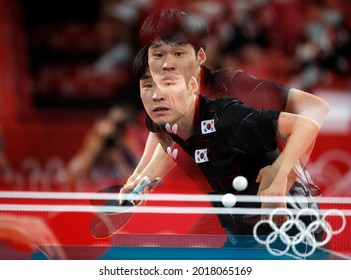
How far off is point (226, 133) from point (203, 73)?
0.77 feet

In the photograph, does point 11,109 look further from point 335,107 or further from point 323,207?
point 323,207

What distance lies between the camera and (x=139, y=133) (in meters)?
4.19

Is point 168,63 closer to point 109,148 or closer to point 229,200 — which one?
point 229,200

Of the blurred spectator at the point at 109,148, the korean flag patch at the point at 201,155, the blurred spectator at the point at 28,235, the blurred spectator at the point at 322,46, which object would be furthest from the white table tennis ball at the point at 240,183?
the blurred spectator at the point at 322,46

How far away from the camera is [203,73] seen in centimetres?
299

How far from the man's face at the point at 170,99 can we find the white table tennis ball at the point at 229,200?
334 mm

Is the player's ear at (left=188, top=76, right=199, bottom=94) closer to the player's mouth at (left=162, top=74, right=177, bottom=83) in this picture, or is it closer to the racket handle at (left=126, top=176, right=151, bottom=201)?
the player's mouth at (left=162, top=74, right=177, bottom=83)

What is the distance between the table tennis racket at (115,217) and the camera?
310cm

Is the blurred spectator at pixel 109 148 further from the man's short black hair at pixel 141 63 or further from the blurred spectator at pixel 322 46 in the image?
the man's short black hair at pixel 141 63

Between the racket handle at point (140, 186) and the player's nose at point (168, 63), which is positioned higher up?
the player's nose at point (168, 63)

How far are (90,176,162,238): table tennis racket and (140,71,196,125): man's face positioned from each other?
0.25 meters

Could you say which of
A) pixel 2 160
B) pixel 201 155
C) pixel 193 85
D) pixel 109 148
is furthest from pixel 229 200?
pixel 2 160
